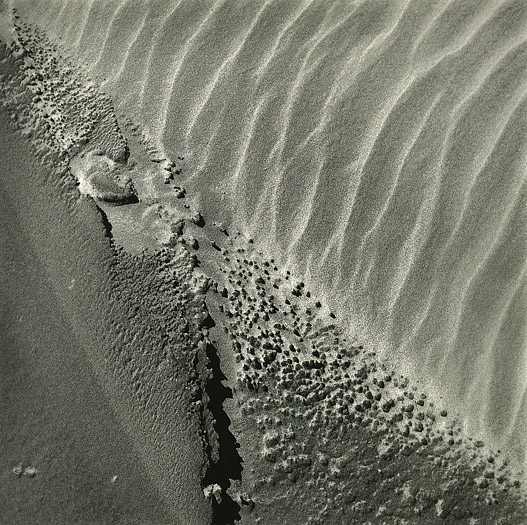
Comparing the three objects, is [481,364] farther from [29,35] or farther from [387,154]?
[29,35]

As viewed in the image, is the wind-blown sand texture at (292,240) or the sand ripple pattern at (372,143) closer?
the wind-blown sand texture at (292,240)

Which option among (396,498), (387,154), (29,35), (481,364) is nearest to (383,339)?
(481,364)

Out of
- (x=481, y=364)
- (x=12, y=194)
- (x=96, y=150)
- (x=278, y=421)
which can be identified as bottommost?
(x=278, y=421)

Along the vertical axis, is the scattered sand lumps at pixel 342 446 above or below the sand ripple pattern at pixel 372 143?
below

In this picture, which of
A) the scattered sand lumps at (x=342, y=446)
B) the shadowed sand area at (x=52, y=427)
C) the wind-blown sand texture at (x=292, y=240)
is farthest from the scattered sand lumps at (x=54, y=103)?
the scattered sand lumps at (x=342, y=446)

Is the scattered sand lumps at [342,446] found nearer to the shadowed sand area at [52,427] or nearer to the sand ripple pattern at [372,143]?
the sand ripple pattern at [372,143]

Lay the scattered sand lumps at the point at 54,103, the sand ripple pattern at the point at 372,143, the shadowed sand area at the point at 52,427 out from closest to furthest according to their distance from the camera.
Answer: the shadowed sand area at the point at 52,427
the sand ripple pattern at the point at 372,143
the scattered sand lumps at the point at 54,103

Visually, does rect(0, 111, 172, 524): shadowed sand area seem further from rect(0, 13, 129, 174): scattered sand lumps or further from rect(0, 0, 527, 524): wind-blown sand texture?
rect(0, 13, 129, 174): scattered sand lumps

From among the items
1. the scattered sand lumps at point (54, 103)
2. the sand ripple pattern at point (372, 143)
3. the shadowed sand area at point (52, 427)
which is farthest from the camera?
the scattered sand lumps at point (54, 103)

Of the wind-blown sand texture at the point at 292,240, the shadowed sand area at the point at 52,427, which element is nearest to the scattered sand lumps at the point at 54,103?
the wind-blown sand texture at the point at 292,240
